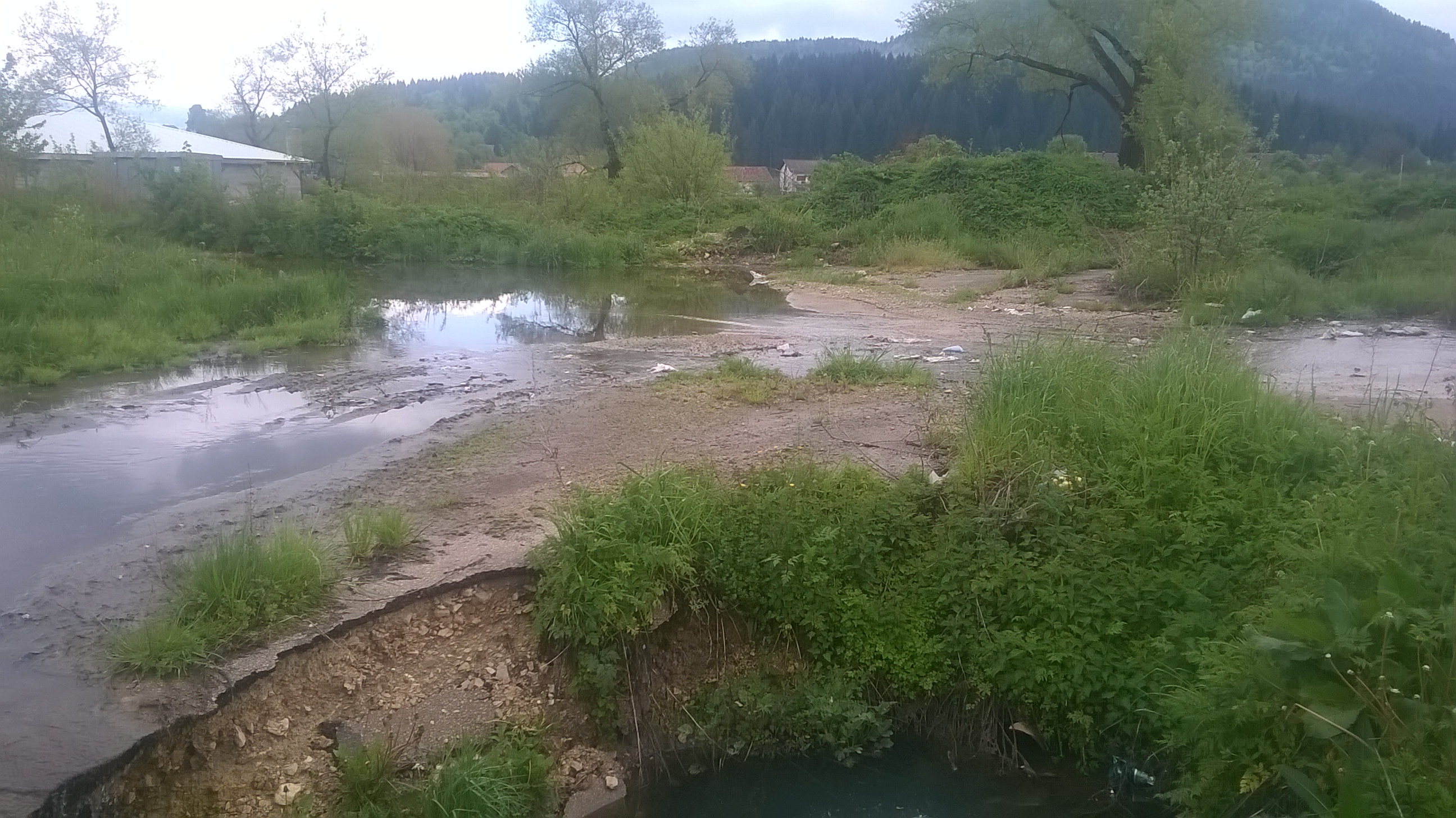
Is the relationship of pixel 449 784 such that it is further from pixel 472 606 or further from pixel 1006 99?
pixel 1006 99

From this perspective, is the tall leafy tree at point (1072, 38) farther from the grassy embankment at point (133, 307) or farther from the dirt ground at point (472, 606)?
the grassy embankment at point (133, 307)

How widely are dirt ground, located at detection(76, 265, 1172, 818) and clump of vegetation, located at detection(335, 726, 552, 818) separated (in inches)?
4.0

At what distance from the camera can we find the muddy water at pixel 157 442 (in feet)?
13.3

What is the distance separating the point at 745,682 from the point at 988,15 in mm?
27777

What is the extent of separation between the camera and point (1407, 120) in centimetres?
1925

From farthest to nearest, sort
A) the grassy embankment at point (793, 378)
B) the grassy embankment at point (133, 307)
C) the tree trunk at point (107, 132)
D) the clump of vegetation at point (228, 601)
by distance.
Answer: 1. the tree trunk at point (107, 132)
2. the grassy embankment at point (133, 307)
3. the grassy embankment at point (793, 378)
4. the clump of vegetation at point (228, 601)

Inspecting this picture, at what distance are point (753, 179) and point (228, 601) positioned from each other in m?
56.8

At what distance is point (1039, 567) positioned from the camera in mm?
4973

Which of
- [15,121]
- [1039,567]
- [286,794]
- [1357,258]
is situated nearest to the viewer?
[286,794]

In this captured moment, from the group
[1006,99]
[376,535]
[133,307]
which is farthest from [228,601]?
[1006,99]

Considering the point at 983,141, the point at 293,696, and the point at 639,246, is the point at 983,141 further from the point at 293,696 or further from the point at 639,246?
the point at 293,696

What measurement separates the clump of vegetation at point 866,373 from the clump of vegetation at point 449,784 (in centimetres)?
552

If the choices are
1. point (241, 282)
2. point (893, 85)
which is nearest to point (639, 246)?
point (241, 282)

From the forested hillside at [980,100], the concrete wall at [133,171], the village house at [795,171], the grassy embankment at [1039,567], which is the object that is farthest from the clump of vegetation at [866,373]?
the village house at [795,171]
